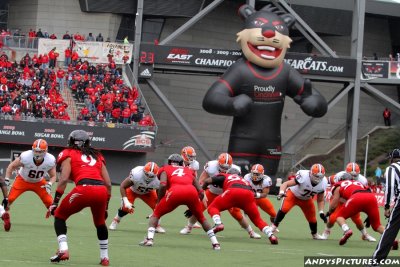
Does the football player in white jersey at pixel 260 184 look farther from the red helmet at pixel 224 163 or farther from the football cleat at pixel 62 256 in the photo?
the football cleat at pixel 62 256

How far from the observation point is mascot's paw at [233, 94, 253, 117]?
30.8 meters

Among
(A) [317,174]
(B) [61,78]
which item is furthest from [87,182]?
(B) [61,78]

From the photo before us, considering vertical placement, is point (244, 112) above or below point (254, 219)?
above

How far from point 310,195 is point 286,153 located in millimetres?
29166

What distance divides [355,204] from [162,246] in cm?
409

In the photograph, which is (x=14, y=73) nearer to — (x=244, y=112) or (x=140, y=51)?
(x=140, y=51)

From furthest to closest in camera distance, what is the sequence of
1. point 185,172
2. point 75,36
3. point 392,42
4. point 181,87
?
point 392,42 < point 181,87 < point 75,36 < point 185,172

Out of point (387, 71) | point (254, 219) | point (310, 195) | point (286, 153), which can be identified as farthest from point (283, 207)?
point (286, 153)

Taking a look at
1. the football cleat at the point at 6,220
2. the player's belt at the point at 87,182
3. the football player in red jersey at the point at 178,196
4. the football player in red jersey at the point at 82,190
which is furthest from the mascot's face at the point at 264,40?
the player's belt at the point at 87,182

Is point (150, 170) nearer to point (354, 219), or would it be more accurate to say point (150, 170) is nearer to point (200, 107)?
point (354, 219)

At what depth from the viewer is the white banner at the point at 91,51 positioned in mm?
42781

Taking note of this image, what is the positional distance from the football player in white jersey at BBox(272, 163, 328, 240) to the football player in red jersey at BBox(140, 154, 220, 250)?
3.63 metres

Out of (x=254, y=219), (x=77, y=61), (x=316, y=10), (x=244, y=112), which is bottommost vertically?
(x=254, y=219)

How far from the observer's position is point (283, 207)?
66.0 feet
